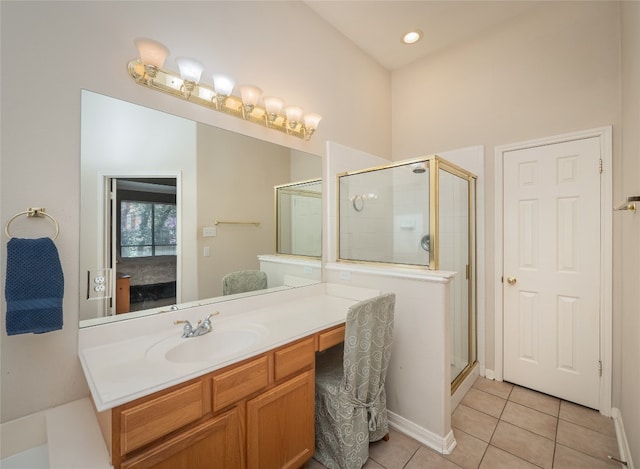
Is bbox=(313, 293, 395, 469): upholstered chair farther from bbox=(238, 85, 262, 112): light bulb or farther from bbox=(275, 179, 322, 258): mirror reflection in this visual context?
bbox=(238, 85, 262, 112): light bulb

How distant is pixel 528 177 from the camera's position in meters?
2.39

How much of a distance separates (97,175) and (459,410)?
284cm

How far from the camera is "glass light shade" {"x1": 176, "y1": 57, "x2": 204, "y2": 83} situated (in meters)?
1.45

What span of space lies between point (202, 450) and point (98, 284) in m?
0.86

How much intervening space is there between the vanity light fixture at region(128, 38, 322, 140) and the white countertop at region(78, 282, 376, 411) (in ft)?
4.07

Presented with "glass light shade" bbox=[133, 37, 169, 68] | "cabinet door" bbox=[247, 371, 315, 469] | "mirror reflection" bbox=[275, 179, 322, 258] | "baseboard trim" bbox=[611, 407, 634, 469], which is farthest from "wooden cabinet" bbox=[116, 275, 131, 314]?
"baseboard trim" bbox=[611, 407, 634, 469]

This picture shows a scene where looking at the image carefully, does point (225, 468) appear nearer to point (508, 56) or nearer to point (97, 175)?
point (97, 175)

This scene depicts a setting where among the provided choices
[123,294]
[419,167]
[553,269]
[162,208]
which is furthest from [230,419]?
[553,269]

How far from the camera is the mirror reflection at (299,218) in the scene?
209 cm

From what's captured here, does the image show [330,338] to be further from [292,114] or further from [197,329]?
[292,114]

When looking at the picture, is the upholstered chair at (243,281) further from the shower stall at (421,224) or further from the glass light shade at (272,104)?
the glass light shade at (272,104)

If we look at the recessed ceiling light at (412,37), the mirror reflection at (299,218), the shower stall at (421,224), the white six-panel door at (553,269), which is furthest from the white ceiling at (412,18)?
the mirror reflection at (299,218)

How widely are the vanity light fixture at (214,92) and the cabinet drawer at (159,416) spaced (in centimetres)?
146

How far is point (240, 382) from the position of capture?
47.0 inches
